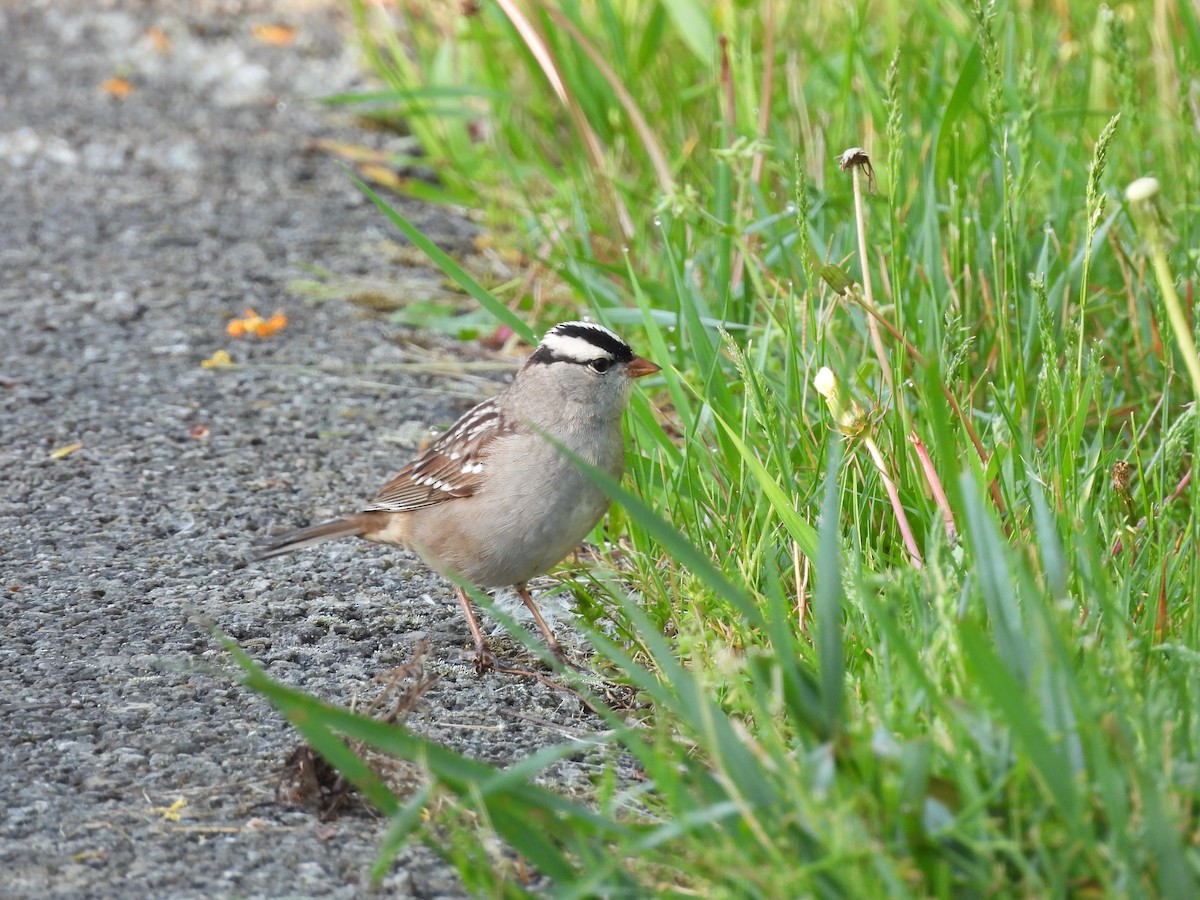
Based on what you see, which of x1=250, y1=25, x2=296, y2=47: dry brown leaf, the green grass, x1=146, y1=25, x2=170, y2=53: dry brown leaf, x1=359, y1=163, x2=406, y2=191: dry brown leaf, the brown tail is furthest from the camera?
x1=250, y1=25, x2=296, y2=47: dry brown leaf

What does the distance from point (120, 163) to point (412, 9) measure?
2.08 meters

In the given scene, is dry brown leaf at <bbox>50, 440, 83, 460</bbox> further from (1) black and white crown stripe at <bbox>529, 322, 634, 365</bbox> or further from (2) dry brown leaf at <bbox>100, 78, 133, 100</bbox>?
Answer: (2) dry brown leaf at <bbox>100, 78, 133, 100</bbox>

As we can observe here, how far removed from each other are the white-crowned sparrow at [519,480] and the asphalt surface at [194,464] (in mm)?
179

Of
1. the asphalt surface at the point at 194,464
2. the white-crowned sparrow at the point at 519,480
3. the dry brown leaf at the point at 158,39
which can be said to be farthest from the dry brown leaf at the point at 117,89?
the white-crowned sparrow at the point at 519,480

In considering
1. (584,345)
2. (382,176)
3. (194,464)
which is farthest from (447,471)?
(382,176)

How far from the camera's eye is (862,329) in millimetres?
4336

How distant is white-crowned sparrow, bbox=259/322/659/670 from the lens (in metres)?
3.94

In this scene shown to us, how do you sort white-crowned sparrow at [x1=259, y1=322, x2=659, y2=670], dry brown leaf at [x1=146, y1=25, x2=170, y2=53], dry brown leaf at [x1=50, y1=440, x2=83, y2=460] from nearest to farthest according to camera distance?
1. white-crowned sparrow at [x1=259, y1=322, x2=659, y2=670]
2. dry brown leaf at [x1=50, y1=440, x2=83, y2=460]
3. dry brown leaf at [x1=146, y1=25, x2=170, y2=53]

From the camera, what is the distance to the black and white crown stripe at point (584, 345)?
427 centimetres

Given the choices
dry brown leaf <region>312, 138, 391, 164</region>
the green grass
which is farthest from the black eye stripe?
dry brown leaf <region>312, 138, 391, 164</region>

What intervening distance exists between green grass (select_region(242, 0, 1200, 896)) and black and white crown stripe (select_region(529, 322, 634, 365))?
0.50ft

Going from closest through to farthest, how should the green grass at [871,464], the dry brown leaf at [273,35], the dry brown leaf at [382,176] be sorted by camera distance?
the green grass at [871,464] < the dry brown leaf at [382,176] < the dry brown leaf at [273,35]

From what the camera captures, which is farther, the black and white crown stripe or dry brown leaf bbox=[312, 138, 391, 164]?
dry brown leaf bbox=[312, 138, 391, 164]

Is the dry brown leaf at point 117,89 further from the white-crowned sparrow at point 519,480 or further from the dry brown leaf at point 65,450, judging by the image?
the white-crowned sparrow at point 519,480
